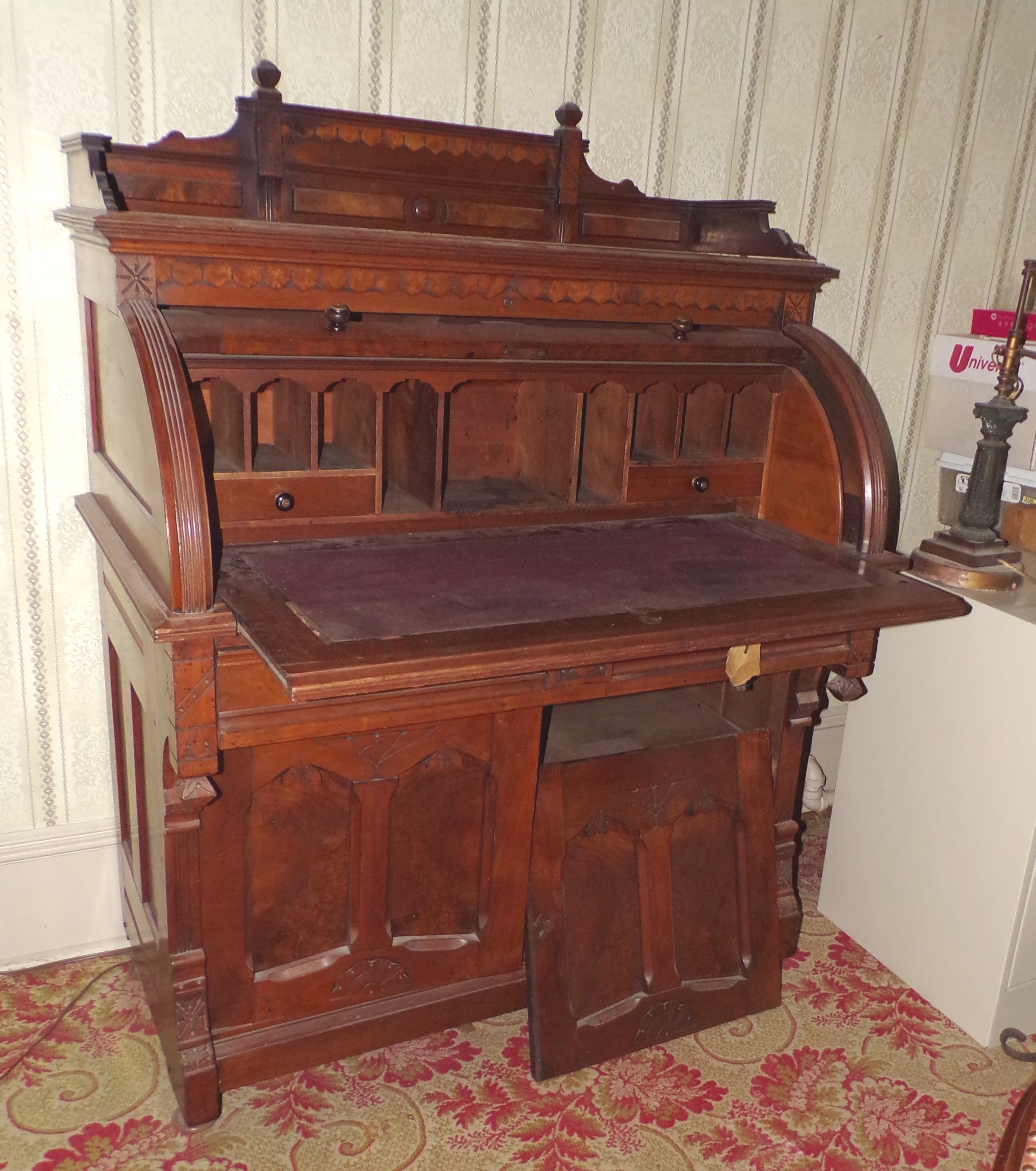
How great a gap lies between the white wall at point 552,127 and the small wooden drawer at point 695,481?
0.62 m

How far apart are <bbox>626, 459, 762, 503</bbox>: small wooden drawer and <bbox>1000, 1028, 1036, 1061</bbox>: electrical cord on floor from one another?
3.73ft

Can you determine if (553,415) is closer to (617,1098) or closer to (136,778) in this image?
(136,778)

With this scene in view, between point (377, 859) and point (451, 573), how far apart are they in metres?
0.50

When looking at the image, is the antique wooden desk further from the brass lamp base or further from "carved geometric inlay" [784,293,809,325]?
the brass lamp base

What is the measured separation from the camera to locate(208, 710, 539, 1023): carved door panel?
1.63m

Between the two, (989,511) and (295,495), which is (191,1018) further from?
(989,511)

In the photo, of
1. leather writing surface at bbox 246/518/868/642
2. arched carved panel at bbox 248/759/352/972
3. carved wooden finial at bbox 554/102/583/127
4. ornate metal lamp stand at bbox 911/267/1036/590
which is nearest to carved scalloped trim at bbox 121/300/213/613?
leather writing surface at bbox 246/518/868/642

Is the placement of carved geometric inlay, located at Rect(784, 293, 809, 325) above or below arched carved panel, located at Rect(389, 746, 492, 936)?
above

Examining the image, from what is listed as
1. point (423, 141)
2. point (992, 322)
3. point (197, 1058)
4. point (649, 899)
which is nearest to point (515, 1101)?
point (649, 899)

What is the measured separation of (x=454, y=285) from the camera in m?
1.61

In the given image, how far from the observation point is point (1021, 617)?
1903mm

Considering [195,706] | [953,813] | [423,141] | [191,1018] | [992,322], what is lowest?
[191,1018]

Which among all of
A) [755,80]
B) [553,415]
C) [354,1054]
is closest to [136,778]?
[354,1054]

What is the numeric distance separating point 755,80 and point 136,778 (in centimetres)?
185
